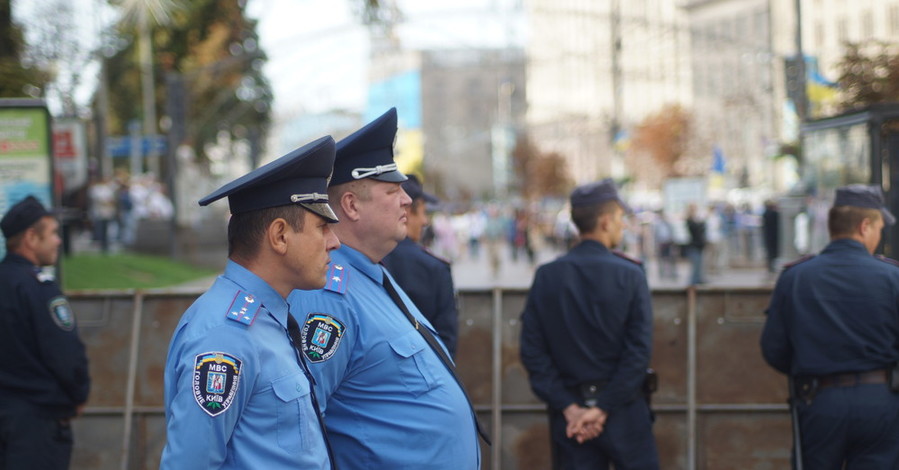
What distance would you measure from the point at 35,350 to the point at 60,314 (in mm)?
211

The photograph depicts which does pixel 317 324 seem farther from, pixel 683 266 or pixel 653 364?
pixel 683 266

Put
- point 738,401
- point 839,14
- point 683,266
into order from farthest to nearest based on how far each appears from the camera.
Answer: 1. point 839,14
2. point 683,266
3. point 738,401

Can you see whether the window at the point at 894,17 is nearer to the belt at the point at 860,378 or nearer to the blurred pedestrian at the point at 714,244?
the blurred pedestrian at the point at 714,244

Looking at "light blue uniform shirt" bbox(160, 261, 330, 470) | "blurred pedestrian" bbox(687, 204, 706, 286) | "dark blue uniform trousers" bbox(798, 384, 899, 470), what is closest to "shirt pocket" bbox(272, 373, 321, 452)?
"light blue uniform shirt" bbox(160, 261, 330, 470)

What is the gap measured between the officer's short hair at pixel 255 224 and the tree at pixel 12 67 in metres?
9.20

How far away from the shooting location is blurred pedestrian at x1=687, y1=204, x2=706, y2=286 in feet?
76.7

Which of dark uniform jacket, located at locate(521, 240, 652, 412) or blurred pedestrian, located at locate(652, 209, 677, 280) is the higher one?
dark uniform jacket, located at locate(521, 240, 652, 412)

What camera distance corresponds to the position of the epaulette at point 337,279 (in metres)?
3.36

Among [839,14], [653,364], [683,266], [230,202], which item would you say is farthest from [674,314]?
[839,14]

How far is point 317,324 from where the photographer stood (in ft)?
10.8

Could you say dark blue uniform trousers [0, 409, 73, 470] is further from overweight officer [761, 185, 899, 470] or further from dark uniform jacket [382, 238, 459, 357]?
overweight officer [761, 185, 899, 470]

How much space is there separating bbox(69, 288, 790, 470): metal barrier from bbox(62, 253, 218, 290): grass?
29.6 feet

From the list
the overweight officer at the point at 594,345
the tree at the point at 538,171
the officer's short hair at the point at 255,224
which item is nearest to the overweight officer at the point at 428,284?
the overweight officer at the point at 594,345

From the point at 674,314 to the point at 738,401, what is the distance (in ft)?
2.29
